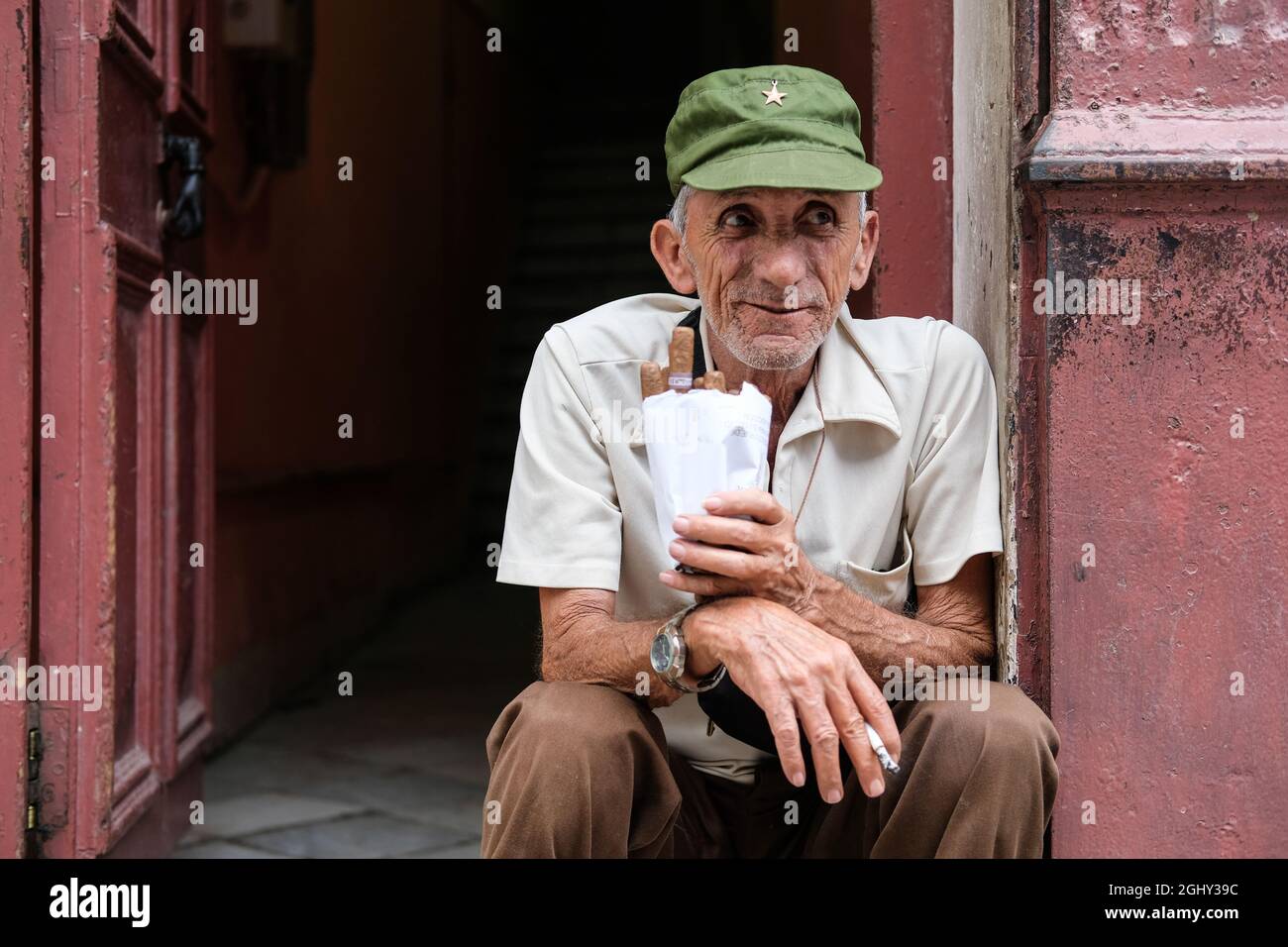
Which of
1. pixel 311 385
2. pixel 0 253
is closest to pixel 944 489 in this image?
pixel 0 253

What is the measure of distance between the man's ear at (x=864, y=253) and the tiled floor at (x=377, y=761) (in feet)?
6.29

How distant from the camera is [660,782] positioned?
198 cm

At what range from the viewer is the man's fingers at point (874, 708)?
179 centimetres

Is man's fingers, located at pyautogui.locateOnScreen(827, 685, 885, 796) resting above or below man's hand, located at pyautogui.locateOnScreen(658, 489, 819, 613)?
below

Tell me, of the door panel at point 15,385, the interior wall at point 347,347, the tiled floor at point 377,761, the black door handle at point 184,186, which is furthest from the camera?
the interior wall at point 347,347

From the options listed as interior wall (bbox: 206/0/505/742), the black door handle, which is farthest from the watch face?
interior wall (bbox: 206/0/505/742)

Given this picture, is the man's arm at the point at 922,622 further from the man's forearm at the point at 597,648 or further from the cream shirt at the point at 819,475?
the man's forearm at the point at 597,648

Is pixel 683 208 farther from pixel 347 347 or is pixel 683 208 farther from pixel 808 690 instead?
pixel 347 347

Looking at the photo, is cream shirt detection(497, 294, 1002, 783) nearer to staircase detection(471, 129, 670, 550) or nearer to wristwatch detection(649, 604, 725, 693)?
wristwatch detection(649, 604, 725, 693)

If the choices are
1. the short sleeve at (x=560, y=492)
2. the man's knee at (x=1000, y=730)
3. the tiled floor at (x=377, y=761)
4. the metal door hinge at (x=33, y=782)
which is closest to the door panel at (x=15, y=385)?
the metal door hinge at (x=33, y=782)

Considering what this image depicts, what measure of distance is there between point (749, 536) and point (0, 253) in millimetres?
1659

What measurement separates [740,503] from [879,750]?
37 centimetres

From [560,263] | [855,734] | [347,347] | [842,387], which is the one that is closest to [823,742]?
[855,734]

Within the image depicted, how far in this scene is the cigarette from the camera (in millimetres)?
1765
